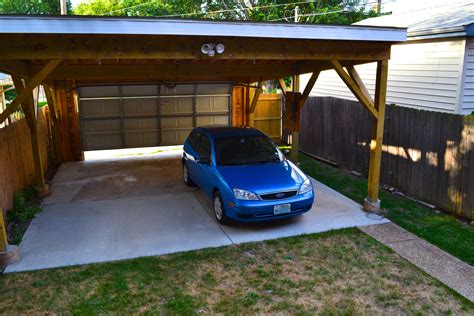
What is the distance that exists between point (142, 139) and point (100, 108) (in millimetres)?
1726

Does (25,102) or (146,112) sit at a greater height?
(25,102)

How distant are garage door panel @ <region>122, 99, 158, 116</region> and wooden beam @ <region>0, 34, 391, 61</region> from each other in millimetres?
7541

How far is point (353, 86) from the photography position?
6871 mm

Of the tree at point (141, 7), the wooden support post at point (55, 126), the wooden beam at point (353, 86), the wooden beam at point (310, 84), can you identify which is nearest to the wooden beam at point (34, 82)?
the wooden beam at point (353, 86)

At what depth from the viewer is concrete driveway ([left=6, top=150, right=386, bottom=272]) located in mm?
5832

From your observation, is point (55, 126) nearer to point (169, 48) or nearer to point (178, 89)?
point (178, 89)

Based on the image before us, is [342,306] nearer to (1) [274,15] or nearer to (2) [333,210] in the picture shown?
(2) [333,210]

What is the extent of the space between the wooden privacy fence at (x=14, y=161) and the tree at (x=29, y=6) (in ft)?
121

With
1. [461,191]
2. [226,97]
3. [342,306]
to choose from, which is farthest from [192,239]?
[226,97]

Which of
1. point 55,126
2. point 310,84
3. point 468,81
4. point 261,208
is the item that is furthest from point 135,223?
point 468,81

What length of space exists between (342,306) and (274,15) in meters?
20.4

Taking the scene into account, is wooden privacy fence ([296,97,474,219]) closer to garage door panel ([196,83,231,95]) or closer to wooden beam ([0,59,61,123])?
garage door panel ([196,83,231,95])

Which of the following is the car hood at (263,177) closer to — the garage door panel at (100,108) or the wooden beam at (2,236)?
the wooden beam at (2,236)

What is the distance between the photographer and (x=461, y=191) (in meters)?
6.92
